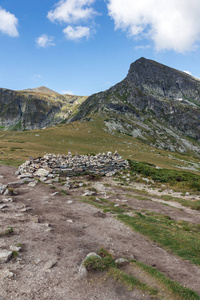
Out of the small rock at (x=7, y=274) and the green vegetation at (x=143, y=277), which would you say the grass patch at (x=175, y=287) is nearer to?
the green vegetation at (x=143, y=277)

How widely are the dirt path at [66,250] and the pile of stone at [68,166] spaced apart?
39.1ft

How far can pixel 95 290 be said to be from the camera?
7.44m

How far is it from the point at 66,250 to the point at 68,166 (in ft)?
81.7

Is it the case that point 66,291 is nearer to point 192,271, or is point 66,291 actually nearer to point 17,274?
point 17,274

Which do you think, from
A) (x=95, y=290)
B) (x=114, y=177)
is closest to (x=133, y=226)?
(x=95, y=290)

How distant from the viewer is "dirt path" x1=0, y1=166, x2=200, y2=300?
24.0ft

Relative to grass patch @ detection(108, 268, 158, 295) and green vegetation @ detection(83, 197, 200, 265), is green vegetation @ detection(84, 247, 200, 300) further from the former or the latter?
green vegetation @ detection(83, 197, 200, 265)

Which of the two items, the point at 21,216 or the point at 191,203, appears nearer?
the point at 21,216

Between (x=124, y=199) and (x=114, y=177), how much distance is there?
13.0 meters

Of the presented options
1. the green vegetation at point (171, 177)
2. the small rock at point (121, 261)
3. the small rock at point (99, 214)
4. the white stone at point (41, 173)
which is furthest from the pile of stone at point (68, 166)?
the small rock at point (121, 261)

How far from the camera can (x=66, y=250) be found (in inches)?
406

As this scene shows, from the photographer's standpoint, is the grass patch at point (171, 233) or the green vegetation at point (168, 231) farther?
the green vegetation at point (168, 231)

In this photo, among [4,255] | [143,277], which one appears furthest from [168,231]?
[4,255]

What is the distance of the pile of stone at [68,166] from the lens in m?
30.9
